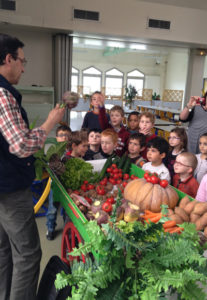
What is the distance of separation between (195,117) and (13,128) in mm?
2523

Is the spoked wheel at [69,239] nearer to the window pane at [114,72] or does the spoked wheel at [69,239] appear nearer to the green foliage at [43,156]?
the green foliage at [43,156]

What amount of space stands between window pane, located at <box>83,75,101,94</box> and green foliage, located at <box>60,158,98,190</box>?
15374 mm

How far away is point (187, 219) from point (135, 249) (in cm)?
72

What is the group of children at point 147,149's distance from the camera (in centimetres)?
209

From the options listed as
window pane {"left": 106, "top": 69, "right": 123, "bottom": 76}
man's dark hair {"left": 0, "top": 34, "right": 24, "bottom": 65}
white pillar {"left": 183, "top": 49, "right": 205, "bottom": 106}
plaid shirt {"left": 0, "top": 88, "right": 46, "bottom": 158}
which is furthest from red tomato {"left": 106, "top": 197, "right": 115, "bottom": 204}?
window pane {"left": 106, "top": 69, "right": 123, "bottom": 76}

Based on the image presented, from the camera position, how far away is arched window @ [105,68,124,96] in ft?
57.7

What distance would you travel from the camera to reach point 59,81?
21.3 ft

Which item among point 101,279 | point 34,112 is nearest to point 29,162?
point 101,279

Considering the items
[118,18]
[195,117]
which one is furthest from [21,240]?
[118,18]

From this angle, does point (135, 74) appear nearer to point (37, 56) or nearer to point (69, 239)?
point (37, 56)

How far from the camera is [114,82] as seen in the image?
1781 cm

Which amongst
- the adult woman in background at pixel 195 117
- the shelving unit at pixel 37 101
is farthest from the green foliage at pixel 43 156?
the shelving unit at pixel 37 101

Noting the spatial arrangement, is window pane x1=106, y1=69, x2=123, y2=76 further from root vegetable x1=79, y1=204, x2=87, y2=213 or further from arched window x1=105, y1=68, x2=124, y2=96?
root vegetable x1=79, y1=204, x2=87, y2=213

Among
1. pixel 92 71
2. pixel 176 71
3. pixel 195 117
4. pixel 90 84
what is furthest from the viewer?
pixel 90 84
